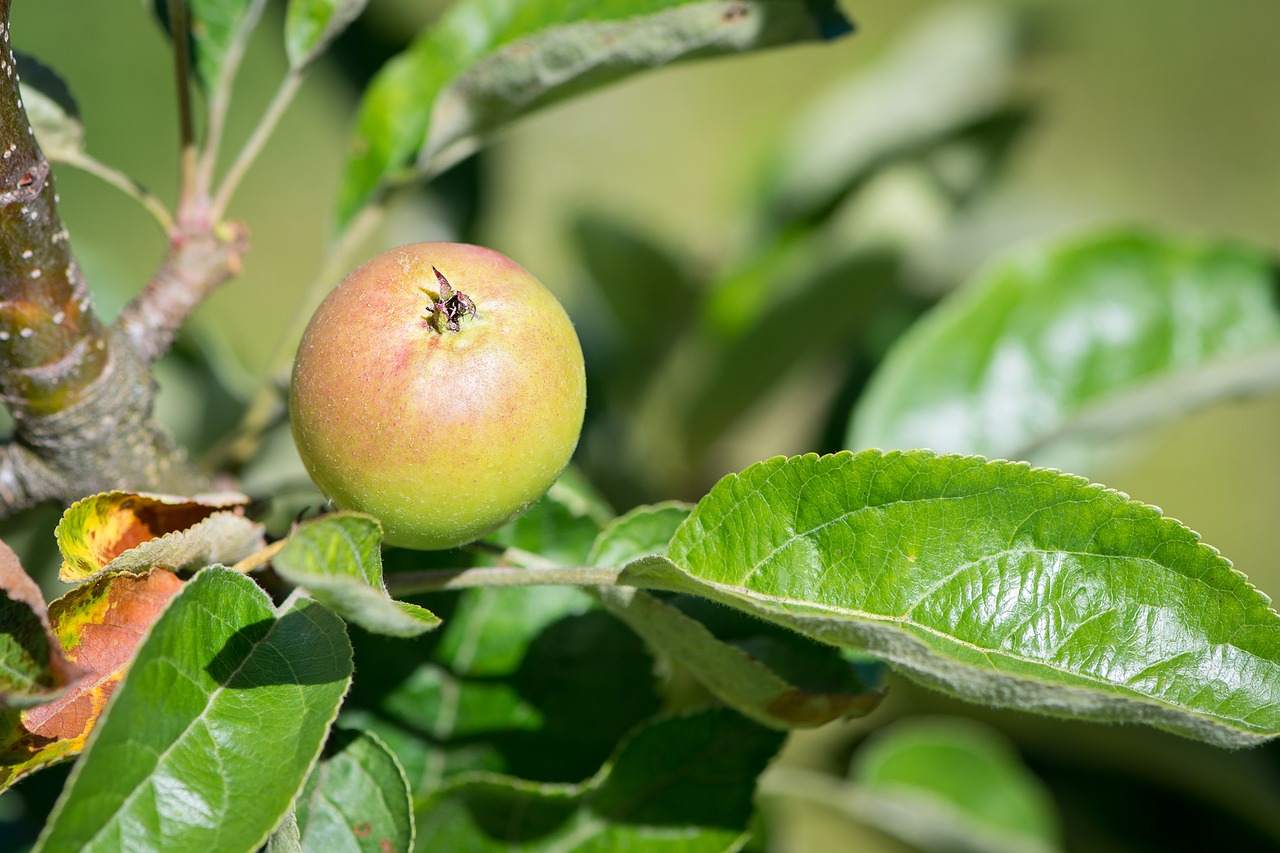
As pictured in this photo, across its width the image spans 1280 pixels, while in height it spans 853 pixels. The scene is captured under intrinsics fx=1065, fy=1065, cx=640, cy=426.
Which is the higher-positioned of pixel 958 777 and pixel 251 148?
pixel 251 148

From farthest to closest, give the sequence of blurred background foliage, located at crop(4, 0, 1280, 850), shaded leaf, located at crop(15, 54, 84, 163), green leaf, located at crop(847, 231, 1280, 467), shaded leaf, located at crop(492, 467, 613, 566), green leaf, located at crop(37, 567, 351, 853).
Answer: blurred background foliage, located at crop(4, 0, 1280, 850) < green leaf, located at crop(847, 231, 1280, 467) < shaded leaf, located at crop(492, 467, 613, 566) < shaded leaf, located at crop(15, 54, 84, 163) < green leaf, located at crop(37, 567, 351, 853)

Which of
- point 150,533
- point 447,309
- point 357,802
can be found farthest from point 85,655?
point 447,309

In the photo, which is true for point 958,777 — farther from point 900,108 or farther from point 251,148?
point 251,148

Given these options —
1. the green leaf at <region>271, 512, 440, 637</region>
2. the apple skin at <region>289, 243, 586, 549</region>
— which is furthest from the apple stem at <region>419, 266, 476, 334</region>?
the green leaf at <region>271, 512, 440, 637</region>

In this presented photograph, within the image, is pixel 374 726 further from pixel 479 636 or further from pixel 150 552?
pixel 150 552

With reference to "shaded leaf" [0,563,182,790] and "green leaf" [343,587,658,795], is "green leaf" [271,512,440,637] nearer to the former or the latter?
"shaded leaf" [0,563,182,790]
